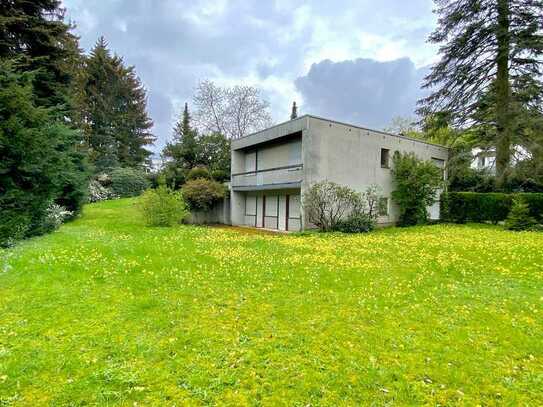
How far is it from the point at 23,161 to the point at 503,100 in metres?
23.7

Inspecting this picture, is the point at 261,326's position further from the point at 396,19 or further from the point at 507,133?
the point at 507,133

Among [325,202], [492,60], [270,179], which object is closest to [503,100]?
[492,60]

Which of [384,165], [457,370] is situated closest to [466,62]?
[384,165]

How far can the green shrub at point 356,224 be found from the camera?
14.3m

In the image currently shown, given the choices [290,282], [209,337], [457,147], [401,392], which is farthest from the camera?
[457,147]

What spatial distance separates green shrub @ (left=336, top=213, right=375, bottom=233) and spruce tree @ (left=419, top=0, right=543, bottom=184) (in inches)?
356

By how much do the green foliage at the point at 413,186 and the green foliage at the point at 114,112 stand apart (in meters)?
27.8

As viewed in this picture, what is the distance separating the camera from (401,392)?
111 inches

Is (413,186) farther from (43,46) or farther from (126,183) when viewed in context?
(126,183)

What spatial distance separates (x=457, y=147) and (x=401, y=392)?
22.2m

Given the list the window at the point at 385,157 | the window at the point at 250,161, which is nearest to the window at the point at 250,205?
the window at the point at 250,161

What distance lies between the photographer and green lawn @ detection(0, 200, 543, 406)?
111 inches

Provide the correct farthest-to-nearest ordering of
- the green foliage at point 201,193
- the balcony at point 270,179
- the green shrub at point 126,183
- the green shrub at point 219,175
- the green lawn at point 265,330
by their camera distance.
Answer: the green shrub at point 126,183 → the green shrub at point 219,175 → the green foliage at point 201,193 → the balcony at point 270,179 → the green lawn at point 265,330

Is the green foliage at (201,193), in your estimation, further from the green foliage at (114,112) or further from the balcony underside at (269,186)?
the green foliage at (114,112)
